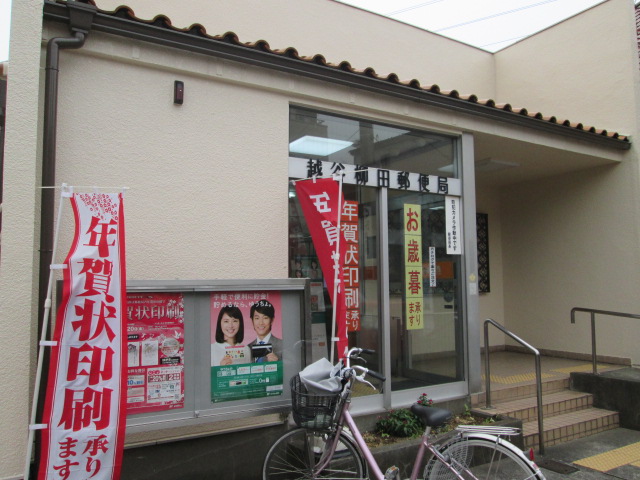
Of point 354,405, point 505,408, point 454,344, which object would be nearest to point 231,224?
point 354,405

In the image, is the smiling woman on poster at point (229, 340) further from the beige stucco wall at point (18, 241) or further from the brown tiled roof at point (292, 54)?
the brown tiled roof at point (292, 54)

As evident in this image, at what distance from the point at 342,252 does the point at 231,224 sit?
46.8 inches

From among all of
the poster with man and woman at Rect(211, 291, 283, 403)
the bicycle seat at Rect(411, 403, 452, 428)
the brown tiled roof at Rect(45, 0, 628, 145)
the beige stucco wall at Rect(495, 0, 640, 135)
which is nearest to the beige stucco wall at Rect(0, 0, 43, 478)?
the brown tiled roof at Rect(45, 0, 628, 145)

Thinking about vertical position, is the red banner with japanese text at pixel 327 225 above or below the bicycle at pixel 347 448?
above

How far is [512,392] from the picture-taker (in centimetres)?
630

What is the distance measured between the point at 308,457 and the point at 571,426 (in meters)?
3.86

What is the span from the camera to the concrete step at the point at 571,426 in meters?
5.59

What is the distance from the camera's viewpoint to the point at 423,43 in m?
8.87

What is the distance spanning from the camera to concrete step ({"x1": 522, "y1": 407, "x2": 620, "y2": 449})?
18.3 feet

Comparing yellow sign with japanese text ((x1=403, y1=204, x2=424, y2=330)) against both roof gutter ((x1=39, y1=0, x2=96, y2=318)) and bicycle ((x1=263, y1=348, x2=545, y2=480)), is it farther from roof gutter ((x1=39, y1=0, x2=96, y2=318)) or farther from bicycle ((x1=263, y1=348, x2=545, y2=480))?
roof gutter ((x1=39, y1=0, x2=96, y2=318))

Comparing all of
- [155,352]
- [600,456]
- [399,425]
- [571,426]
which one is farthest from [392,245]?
[600,456]

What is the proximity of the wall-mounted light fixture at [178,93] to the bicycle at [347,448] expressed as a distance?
2.57 metres

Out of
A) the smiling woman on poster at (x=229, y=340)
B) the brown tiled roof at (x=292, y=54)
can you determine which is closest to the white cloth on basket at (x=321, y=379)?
the smiling woman on poster at (x=229, y=340)

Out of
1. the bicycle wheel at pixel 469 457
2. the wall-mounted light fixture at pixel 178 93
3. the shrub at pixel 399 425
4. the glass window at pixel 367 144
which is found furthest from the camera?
the glass window at pixel 367 144
